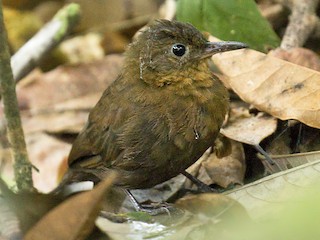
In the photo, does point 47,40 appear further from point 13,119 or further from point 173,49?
point 173,49

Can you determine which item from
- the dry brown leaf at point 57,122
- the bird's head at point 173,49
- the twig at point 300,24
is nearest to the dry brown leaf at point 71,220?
the bird's head at point 173,49

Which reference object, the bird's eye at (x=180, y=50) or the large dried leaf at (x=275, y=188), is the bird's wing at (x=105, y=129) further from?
the large dried leaf at (x=275, y=188)

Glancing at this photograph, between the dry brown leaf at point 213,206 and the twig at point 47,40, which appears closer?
the dry brown leaf at point 213,206

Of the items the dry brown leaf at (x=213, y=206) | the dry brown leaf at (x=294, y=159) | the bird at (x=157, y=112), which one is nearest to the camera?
the dry brown leaf at (x=213, y=206)

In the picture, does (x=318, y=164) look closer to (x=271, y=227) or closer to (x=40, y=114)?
(x=271, y=227)

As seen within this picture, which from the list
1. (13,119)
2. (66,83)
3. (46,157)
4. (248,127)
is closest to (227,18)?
(248,127)
